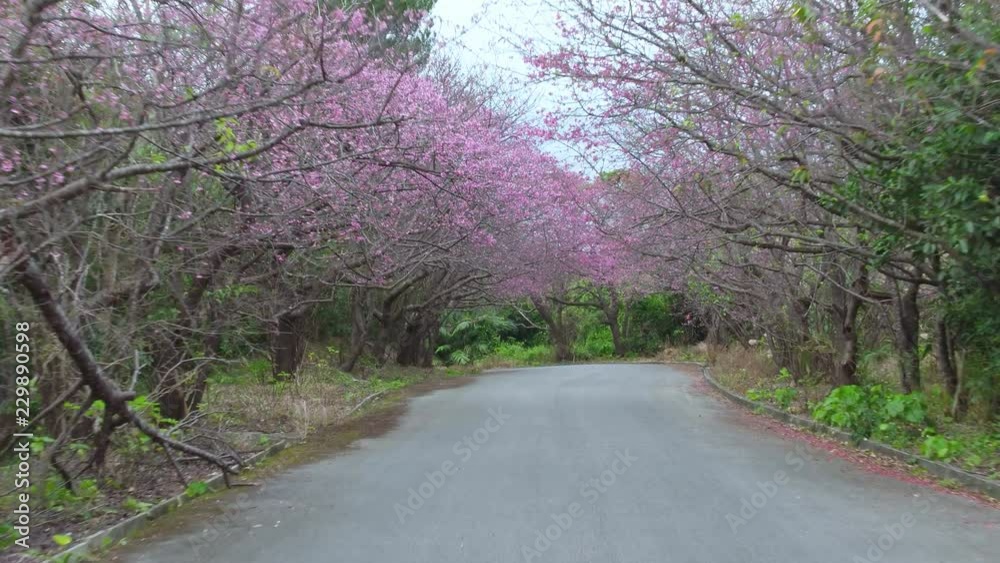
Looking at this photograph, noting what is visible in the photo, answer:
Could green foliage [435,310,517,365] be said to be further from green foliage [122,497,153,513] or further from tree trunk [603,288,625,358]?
green foliage [122,497,153,513]

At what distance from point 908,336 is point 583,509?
8.42 m

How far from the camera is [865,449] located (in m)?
11.1

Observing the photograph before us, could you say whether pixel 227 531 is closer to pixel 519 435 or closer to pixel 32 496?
pixel 32 496

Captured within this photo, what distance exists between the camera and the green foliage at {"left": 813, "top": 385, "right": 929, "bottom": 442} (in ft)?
36.2

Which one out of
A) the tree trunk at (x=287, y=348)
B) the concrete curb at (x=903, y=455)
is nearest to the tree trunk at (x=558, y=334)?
the tree trunk at (x=287, y=348)

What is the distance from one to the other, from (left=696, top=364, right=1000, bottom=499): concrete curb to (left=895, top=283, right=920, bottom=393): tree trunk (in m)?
1.74

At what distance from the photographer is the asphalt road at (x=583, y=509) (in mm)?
6324

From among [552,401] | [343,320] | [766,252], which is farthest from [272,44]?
[343,320]

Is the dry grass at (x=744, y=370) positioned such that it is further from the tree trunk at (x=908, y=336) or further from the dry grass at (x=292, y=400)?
the dry grass at (x=292, y=400)

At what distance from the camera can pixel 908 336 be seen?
43.5 ft

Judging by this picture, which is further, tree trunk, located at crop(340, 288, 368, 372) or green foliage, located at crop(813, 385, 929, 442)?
tree trunk, located at crop(340, 288, 368, 372)

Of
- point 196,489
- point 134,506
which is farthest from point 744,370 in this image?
point 134,506

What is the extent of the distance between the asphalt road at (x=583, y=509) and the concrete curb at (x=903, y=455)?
498mm

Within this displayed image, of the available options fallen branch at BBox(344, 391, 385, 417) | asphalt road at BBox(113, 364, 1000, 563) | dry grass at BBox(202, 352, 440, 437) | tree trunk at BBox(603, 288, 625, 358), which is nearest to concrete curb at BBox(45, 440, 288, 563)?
asphalt road at BBox(113, 364, 1000, 563)
